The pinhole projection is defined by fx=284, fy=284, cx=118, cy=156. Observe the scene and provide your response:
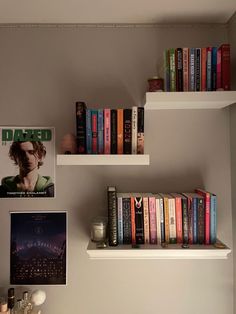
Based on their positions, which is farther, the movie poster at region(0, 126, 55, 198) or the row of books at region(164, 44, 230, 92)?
the movie poster at region(0, 126, 55, 198)

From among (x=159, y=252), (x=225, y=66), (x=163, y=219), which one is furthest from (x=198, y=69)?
(x=159, y=252)

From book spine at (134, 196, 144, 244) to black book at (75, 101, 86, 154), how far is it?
335 mm

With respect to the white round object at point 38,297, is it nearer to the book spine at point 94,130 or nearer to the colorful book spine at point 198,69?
the book spine at point 94,130

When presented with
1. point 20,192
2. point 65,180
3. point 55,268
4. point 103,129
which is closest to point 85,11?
point 103,129

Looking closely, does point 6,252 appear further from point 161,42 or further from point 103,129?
point 161,42

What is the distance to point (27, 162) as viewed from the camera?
144 centimetres

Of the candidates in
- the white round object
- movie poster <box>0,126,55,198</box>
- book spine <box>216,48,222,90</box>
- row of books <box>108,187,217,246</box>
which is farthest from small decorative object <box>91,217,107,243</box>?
book spine <box>216,48,222,90</box>

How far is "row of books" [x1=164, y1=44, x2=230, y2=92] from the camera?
1.27 meters

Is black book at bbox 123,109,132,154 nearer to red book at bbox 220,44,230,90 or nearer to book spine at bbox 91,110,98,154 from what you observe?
book spine at bbox 91,110,98,154

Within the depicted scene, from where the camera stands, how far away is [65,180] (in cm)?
145

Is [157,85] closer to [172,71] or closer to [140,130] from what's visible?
[172,71]

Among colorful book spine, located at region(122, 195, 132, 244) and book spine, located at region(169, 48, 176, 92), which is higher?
book spine, located at region(169, 48, 176, 92)

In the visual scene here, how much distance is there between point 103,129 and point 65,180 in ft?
1.18

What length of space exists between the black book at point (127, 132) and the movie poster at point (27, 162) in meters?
0.40
